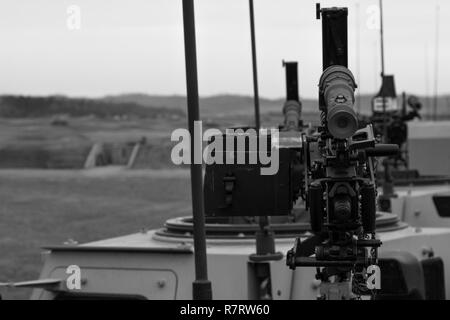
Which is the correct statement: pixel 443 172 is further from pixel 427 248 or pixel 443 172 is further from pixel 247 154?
pixel 247 154

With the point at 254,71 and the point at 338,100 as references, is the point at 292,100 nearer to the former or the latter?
the point at 254,71

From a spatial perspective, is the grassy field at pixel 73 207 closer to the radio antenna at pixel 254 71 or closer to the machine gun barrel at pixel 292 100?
the machine gun barrel at pixel 292 100

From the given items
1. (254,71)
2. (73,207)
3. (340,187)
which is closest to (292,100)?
(254,71)

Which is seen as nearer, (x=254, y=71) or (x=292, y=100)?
(x=254, y=71)

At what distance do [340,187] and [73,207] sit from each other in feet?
83.1

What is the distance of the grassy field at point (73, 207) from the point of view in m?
25.2

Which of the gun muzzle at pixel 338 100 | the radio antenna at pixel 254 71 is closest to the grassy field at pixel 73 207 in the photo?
the radio antenna at pixel 254 71

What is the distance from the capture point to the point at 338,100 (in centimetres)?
707

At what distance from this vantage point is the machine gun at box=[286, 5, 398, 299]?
7398 millimetres

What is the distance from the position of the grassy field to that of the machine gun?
48.4ft

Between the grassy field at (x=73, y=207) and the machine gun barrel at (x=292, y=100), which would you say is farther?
the grassy field at (x=73, y=207)

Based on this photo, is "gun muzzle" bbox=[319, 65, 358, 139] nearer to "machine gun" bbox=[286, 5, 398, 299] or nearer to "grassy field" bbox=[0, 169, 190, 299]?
"machine gun" bbox=[286, 5, 398, 299]

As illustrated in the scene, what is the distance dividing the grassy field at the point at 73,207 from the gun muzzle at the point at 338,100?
591 inches
